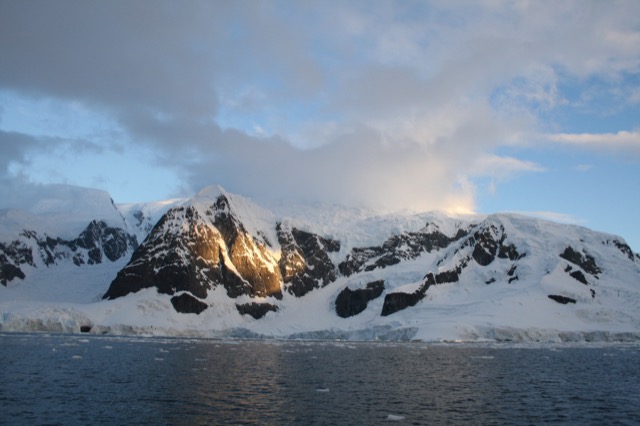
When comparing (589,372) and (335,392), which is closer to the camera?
(335,392)

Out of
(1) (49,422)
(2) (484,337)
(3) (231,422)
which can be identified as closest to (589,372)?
(3) (231,422)

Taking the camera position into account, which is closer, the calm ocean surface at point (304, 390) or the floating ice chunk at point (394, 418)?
the floating ice chunk at point (394, 418)

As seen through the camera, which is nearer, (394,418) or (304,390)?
(394,418)

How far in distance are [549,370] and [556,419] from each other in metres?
39.9

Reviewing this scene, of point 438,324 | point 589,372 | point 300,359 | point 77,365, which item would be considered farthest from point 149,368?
point 438,324

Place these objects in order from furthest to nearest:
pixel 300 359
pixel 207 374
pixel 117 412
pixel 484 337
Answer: pixel 484 337 → pixel 300 359 → pixel 207 374 → pixel 117 412

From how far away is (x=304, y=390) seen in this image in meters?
61.2

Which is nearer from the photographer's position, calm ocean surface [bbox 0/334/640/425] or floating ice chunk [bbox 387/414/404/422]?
floating ice chunk [bbox 387/414/404/422]

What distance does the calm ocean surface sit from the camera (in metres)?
A: 46.7

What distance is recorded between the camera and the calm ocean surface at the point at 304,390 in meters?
46.7

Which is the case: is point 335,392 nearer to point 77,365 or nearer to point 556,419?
point 556,419

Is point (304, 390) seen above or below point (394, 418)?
below

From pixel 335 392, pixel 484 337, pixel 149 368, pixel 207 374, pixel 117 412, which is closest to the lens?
pixel 117 412

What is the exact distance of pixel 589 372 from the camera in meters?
82.5
